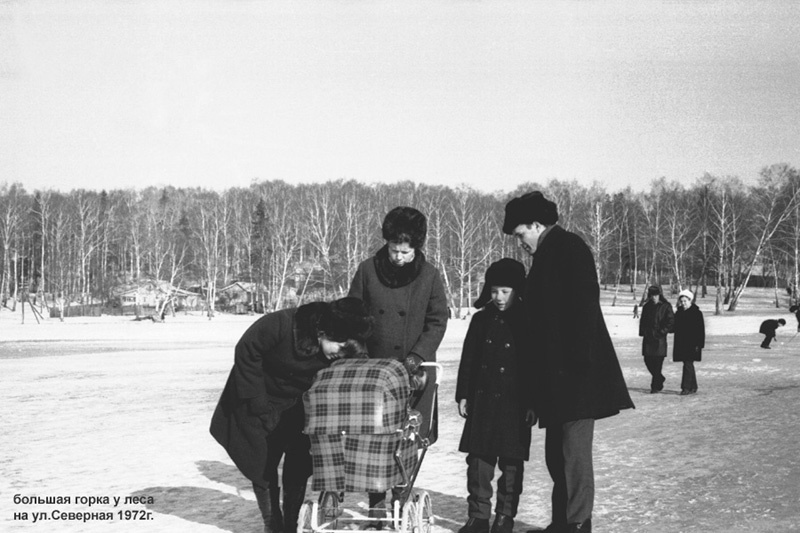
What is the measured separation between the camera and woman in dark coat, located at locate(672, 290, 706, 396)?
13.6 metres

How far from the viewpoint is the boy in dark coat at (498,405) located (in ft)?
18.5

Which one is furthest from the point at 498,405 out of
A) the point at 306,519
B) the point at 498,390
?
the point at 306,519

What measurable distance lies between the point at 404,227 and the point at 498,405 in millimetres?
1351

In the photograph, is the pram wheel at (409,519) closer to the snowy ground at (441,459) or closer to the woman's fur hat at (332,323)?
the woman's fur hat at (332,323)

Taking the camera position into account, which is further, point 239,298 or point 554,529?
point 239,298

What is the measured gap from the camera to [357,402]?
4422mm

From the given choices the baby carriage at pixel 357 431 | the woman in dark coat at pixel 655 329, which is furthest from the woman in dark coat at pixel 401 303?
the woman in dark coat at pixel 655 329

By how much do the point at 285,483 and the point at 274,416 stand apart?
0.40 meters

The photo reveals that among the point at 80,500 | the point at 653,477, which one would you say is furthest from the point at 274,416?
the point at 653,477

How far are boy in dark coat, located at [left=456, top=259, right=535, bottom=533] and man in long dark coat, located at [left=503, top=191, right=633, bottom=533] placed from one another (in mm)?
366

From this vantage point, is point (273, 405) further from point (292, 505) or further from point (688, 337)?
point (688, 337)

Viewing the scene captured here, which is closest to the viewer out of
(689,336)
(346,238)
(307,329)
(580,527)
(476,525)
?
(307,329)

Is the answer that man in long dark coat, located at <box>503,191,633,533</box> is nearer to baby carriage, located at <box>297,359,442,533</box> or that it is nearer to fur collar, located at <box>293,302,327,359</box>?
baby carriage, located at <box>297,359,442,533</box>

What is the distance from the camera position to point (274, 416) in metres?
5.26
